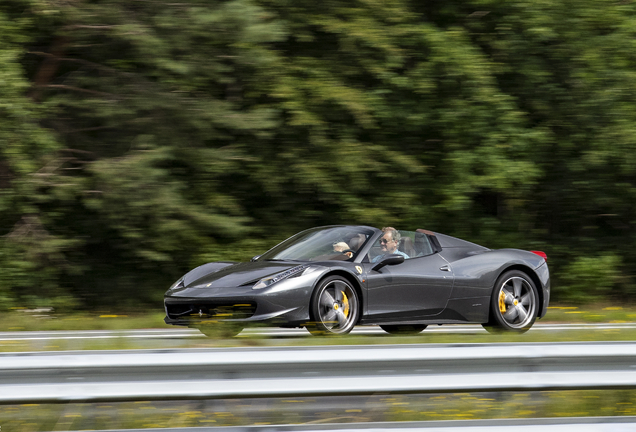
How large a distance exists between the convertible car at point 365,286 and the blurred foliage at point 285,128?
5101 mm

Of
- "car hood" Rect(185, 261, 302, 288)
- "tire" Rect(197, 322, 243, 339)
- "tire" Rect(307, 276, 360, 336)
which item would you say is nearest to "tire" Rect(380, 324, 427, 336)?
"tire" Rect(307, 276, 360, 336)

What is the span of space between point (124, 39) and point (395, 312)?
719cm

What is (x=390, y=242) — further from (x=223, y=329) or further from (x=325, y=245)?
(x=223, y=329)

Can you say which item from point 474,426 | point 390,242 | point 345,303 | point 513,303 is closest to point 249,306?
point 345,303

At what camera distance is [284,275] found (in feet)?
22.5

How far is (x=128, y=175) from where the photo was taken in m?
12.0

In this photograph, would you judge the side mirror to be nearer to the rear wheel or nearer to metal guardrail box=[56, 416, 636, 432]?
the rear wheel

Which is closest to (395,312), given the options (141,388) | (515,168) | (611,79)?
(141,388)

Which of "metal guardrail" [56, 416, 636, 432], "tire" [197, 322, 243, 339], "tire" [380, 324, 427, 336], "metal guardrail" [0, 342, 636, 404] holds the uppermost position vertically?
"metal guardrail" [0, 342, 636, 404]

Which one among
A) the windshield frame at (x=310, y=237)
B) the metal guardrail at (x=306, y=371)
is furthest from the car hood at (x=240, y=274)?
the metal guardrail at (x=306, y=371)

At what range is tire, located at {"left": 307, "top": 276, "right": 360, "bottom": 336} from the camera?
678 centimetres

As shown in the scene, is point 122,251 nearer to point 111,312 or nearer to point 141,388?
point 111,312

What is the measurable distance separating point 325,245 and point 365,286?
725 millimetres

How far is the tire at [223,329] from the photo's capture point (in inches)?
261
